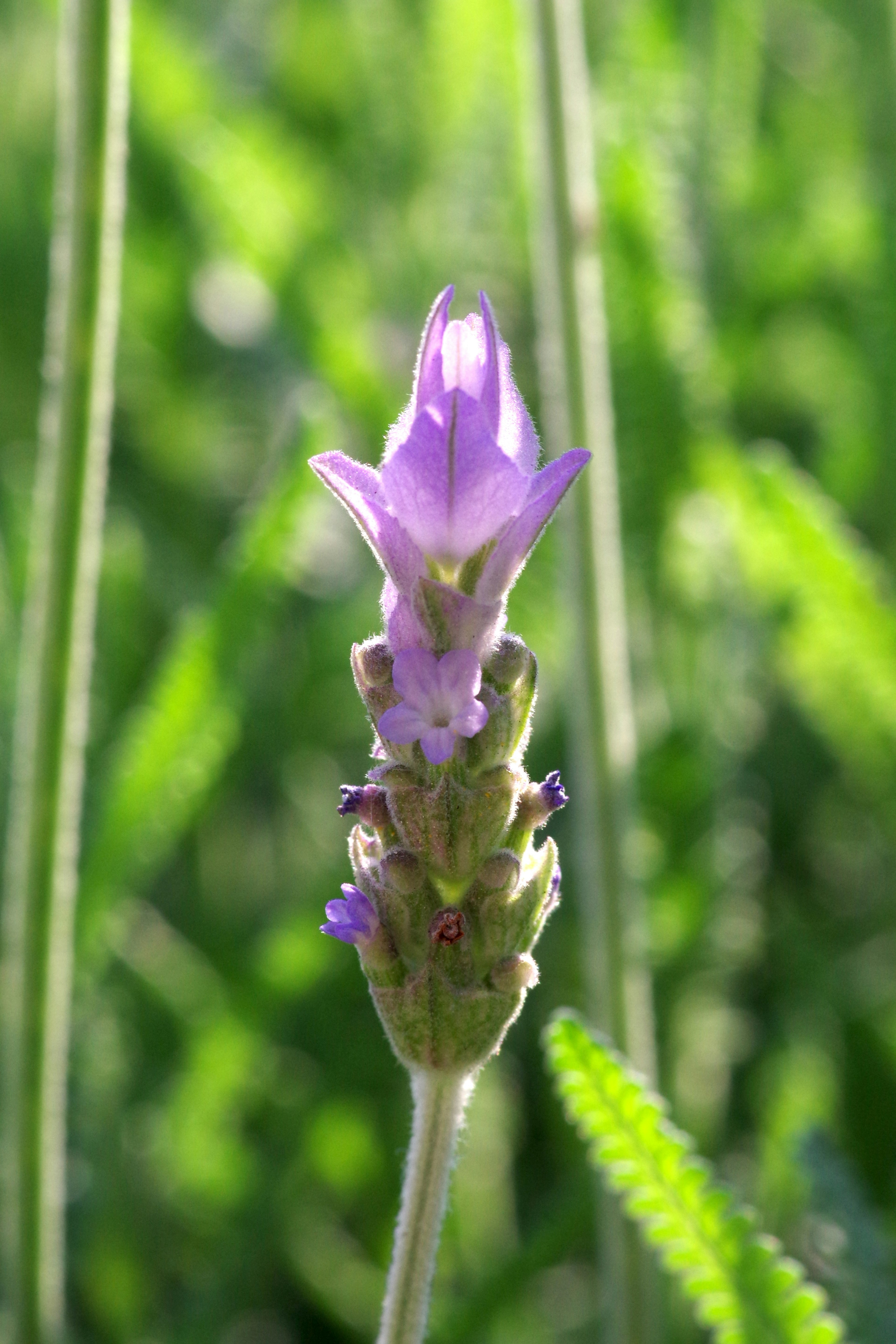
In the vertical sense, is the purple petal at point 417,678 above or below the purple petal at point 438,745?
above

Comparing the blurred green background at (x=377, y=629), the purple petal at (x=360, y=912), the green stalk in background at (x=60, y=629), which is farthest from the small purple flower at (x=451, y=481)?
the blurred green background at (x=377, y=629)

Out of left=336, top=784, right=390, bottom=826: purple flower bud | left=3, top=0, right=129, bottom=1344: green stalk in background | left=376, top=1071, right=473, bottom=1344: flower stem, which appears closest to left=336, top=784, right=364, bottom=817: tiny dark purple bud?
left=336, top=784, right=390, bottom=826: purple flower bud

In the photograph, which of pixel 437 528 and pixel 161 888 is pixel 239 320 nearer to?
pixel 161 888

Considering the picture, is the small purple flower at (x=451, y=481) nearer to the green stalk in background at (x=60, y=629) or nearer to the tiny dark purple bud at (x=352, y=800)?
the tiny dark purple bud at (x=352, y=800)

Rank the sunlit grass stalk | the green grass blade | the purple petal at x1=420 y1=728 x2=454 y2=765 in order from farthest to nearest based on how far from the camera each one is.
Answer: the sunlit grass stalk → the green grass blade → the purple petal at x1=420 y1=728 x2=454 y2=765

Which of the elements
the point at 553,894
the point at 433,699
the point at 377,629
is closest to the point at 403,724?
the point at 433,699

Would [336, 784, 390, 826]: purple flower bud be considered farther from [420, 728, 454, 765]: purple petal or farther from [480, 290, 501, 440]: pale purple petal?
[480, 290, 501, 440]: pale purple petal
